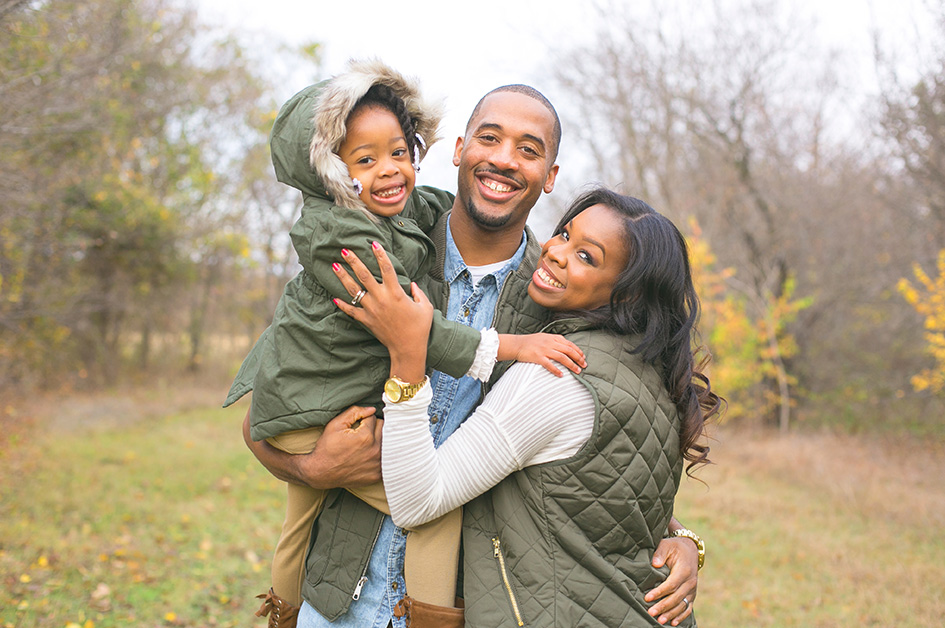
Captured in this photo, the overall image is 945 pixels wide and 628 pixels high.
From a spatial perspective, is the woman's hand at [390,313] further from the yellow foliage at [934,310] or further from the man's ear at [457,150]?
the yellow foliage at [934,310]

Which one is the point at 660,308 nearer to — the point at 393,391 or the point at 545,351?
the point at 545,351

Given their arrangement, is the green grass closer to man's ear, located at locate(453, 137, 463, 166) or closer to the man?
the man

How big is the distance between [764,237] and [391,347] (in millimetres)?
12422

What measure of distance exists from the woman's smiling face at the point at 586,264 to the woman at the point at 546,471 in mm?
121

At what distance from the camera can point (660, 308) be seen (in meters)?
2.13

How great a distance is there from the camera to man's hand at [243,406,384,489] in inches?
76.5

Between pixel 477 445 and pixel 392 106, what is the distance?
1.15 meters

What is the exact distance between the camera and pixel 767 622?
5.49m

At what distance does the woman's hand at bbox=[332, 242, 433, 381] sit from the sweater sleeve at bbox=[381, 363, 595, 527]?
100mm

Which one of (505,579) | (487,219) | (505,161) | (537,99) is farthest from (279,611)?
(537,99)

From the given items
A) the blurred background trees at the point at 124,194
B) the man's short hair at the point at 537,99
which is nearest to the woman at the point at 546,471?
the man's short hair at the point at 537,99

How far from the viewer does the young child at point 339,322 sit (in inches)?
79.2

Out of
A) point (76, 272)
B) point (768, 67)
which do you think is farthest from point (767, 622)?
point (76, 272)

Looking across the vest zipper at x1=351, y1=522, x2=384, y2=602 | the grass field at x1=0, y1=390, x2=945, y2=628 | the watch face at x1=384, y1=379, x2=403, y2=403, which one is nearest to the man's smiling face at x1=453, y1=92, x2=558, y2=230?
the watch face at x1=384, y1=379, x2=403, y2=403
